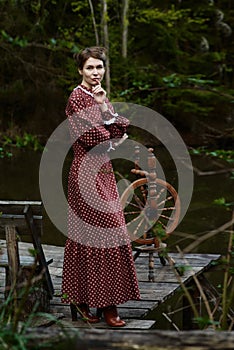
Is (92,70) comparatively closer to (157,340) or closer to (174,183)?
(157,340)

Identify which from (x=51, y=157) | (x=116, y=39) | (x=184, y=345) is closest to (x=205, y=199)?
(x=51, y=157)

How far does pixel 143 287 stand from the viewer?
570cm

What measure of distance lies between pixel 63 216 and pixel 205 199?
2.59m

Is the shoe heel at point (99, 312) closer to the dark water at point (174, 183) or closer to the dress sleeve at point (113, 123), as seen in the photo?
the dress sleeve at point (113, 123)

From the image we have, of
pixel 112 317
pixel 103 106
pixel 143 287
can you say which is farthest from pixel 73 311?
pixel 103 106

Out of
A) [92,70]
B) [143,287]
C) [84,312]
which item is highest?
[92,70]

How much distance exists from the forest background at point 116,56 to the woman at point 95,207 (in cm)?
1310

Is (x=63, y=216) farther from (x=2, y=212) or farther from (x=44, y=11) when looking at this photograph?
(x=44, y=11)

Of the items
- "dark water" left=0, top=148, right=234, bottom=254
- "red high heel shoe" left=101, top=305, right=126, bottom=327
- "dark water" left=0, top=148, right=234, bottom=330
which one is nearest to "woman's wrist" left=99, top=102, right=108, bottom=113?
"red high heel shoe" left=101, top=305, right=126, bottom=327

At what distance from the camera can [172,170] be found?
48.6 feet

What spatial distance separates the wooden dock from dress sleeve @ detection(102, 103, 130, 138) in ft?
2.73

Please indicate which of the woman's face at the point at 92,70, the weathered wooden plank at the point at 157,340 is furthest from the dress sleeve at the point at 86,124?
the weathered wooden plank at the point at 157,340

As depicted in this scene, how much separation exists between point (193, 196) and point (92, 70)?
27.0 ft

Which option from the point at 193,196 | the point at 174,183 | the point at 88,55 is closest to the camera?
the point at 88,55
